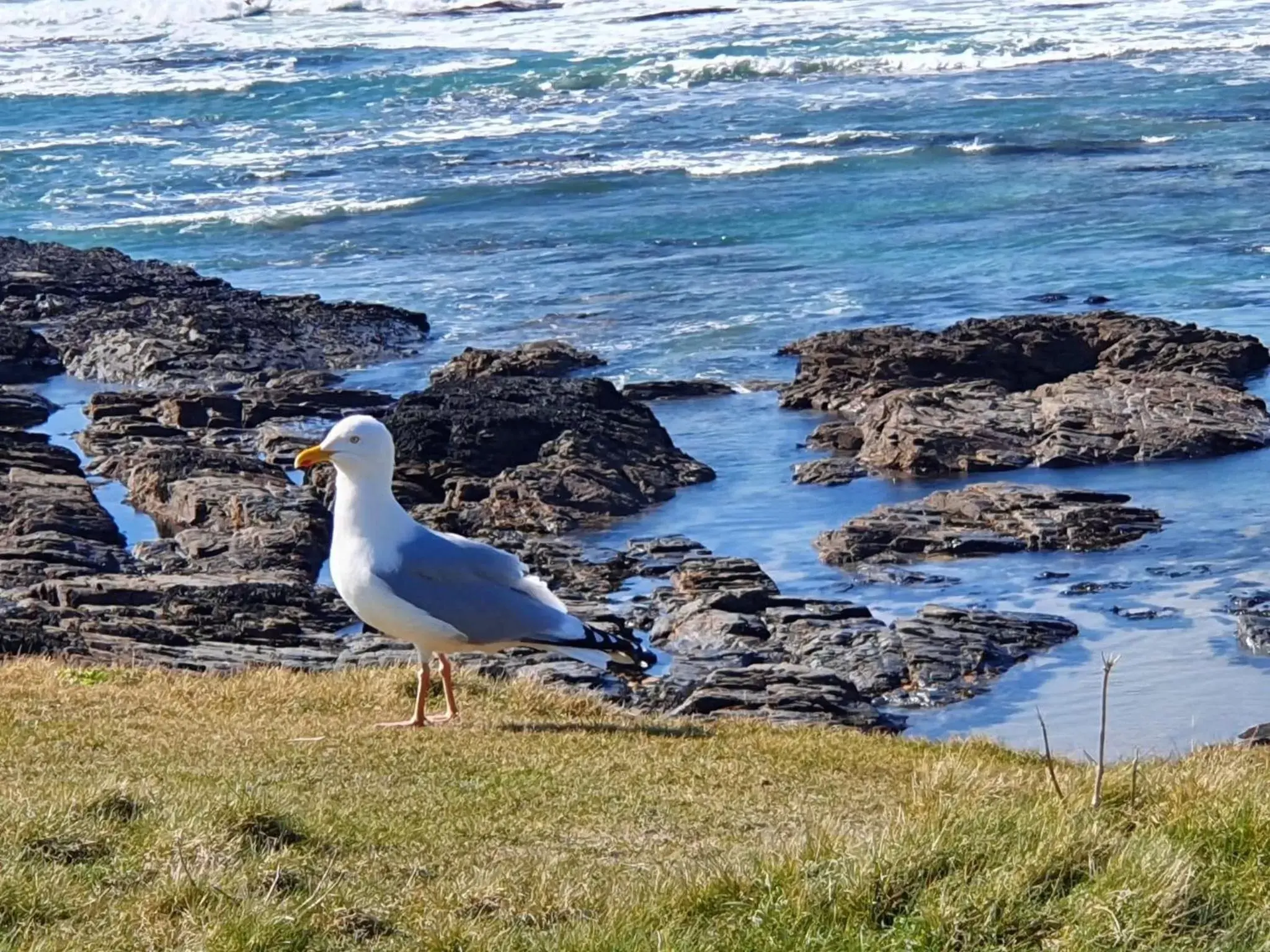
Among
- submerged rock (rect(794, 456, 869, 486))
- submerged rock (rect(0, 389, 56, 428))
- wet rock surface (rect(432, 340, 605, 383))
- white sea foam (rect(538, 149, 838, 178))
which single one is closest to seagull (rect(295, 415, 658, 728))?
submerged rock (rect(794, 456, 869, 486))

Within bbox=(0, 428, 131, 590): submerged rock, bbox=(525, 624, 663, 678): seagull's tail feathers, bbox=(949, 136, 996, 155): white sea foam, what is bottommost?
bbox=(949, 136, 996, 155): white sea foam

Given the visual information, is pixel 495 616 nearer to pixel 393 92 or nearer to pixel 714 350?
pixel 714 350

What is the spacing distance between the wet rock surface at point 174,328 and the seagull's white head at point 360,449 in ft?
59.9

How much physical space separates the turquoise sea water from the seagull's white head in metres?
5.43

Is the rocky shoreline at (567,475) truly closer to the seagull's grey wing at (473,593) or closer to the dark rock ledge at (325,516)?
the dark rock ledge at (325,516)

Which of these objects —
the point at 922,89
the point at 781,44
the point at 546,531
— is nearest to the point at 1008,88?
the point at 922,89

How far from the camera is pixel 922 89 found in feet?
207

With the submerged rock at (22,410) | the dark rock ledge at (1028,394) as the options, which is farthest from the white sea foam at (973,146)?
the submerged rock at (22,410)

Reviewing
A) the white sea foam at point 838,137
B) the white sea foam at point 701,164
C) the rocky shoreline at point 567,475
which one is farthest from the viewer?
the white sea foam at point 838,137

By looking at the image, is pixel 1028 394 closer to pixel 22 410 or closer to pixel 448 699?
pixel 22 410

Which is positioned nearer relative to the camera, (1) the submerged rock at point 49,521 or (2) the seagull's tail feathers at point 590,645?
(2) the seagull's tail feathers at point 590,645

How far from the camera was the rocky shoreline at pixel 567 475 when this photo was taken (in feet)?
55.6

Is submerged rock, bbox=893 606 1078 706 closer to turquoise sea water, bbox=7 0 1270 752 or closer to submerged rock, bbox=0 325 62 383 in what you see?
turquoise sea water, bbox=7 0 1270 752

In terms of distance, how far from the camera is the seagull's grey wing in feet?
39.0
